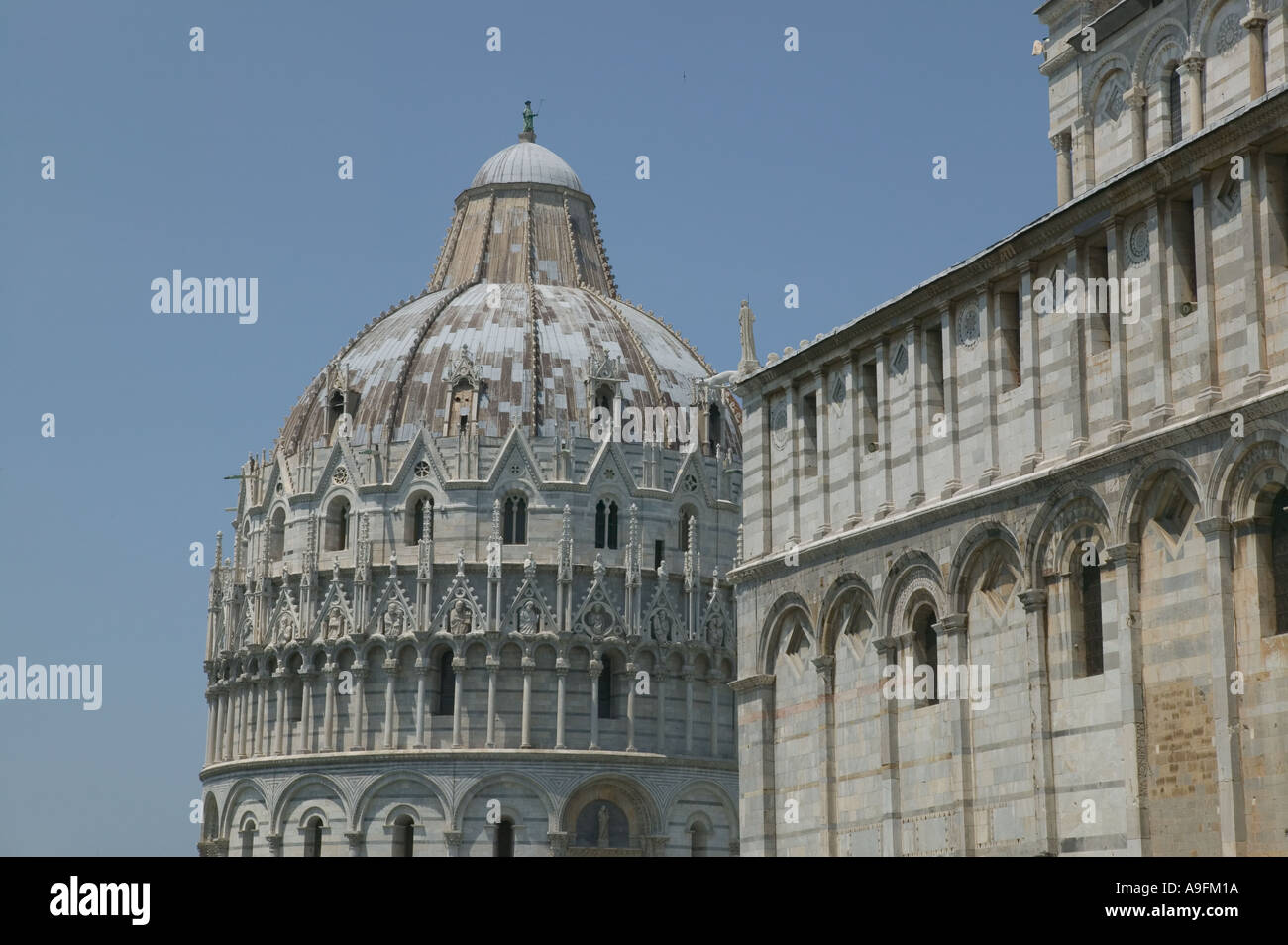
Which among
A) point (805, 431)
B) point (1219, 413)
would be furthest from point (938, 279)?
point (1219, 413)

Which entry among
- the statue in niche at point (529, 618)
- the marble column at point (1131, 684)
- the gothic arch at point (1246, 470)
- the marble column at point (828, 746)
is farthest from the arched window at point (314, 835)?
the gothic arch at point (1246, 470)

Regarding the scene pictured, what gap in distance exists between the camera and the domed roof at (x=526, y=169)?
319 feet

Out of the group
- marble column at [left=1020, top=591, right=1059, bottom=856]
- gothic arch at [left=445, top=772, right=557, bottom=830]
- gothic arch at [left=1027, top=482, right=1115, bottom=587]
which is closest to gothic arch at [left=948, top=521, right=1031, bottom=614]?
gothic arch at [left=1027, top=482, right=1115, bottom=587]

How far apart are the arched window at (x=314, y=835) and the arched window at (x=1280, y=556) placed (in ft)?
189

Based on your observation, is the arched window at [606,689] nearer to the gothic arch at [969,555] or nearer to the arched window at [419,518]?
the arched window at [419,518]

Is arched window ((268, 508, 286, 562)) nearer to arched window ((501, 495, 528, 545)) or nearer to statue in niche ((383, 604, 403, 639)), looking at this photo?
statue in niche ((383, 604, 403, 639))

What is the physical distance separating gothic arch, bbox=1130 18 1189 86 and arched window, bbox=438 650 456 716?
153 feet

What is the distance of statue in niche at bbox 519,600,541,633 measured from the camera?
8231 cm

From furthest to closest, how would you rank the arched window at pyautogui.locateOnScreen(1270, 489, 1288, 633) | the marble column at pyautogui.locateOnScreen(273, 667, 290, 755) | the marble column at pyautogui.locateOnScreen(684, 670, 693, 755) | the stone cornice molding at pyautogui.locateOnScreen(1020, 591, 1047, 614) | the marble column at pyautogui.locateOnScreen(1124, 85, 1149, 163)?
the marble column at pyautogui.locateOnScreen(273, 667, 290, 755), the marble column at pyautogui.locateOnScreen(684, 670, 693, 755), the marble column at pyautogui.locateOnScreen(1124, 85, 1149, 163), the stone cornice molding at pyautogui.locateOnScreen(1020, 591, 1047, 614), the arched window at pyautogui.locateOnScreen(1270, 489, 1288, 633)

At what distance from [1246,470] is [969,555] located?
7675mm

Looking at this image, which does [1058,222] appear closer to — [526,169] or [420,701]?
[420,701]

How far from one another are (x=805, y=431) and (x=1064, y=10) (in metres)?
11.5

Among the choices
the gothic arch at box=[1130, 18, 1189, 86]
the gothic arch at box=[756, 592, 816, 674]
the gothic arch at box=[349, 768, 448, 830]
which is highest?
the gothic arch at box=[1130, 18, 1189, 86]

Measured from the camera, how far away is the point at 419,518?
85125mm
